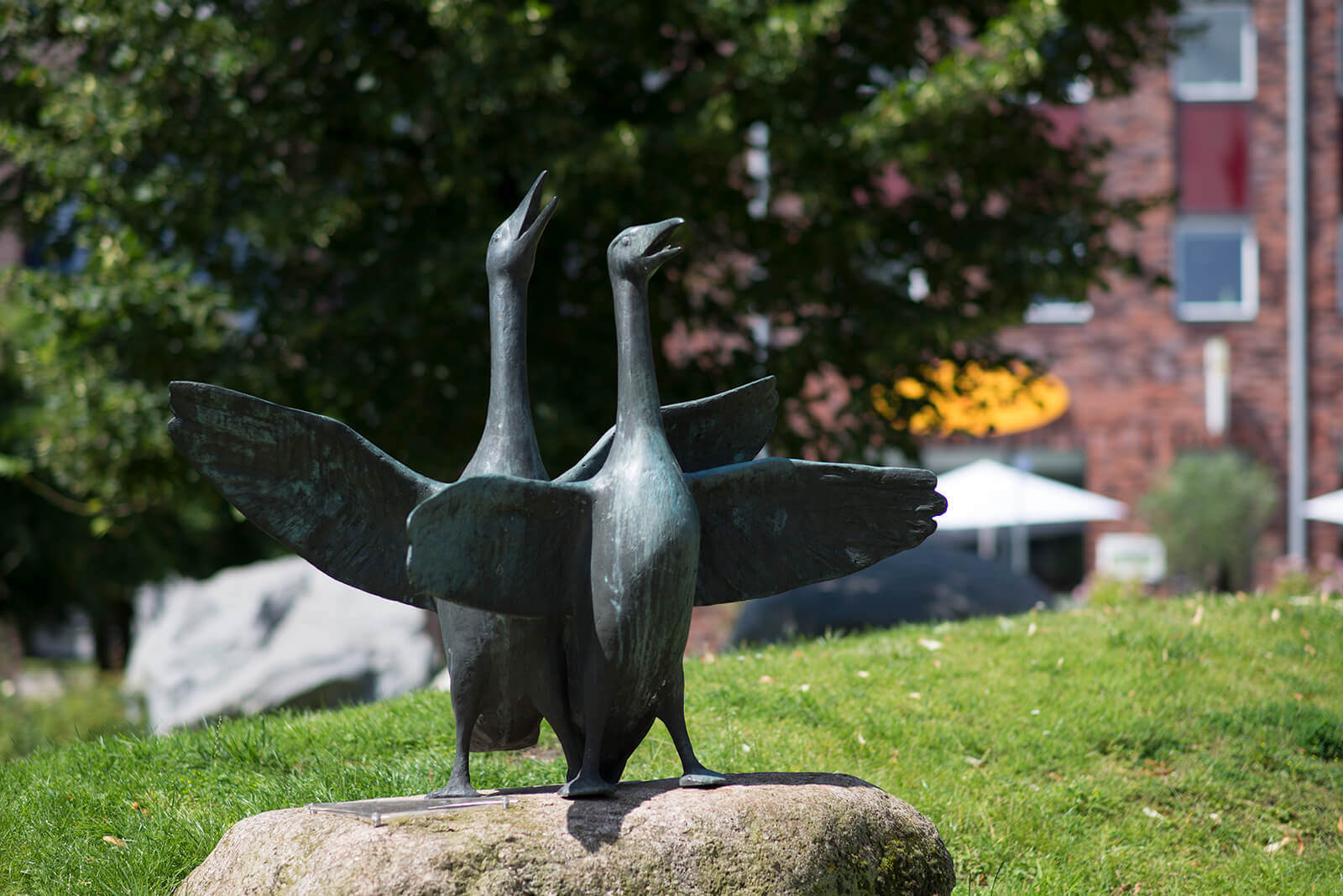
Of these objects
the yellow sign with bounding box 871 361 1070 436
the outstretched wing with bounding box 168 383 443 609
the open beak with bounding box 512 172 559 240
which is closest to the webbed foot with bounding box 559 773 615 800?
the outstretched wing with bounding box 168 383 443 609

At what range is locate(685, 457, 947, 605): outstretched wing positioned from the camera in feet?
14.5

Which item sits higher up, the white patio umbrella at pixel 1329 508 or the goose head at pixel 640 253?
the goose head at pixel 640 253

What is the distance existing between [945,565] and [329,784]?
625 cm

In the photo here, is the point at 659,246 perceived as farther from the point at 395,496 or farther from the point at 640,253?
the point at 395,496

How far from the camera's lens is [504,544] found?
13.1 ft

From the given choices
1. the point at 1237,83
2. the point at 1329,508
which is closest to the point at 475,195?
the point at 1329,508

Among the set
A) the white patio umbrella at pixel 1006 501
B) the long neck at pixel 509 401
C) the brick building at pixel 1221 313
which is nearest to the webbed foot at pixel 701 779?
the long neck at pixel 509 401

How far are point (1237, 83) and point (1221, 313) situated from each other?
355 cm

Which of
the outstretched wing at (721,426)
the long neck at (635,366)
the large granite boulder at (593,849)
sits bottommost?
the large granite boulder at (593,849)

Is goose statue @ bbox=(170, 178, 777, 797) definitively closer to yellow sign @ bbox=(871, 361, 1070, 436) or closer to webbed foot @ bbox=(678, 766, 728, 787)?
webbed foot @ bbox=(678, 766, 728, 787)

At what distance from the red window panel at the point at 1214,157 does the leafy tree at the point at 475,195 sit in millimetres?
10772

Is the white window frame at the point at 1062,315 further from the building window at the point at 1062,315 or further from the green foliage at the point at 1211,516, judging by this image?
the green foliage at the point at 1211,516

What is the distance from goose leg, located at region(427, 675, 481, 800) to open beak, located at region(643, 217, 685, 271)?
1.47 metres

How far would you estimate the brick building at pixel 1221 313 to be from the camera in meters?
20.3
